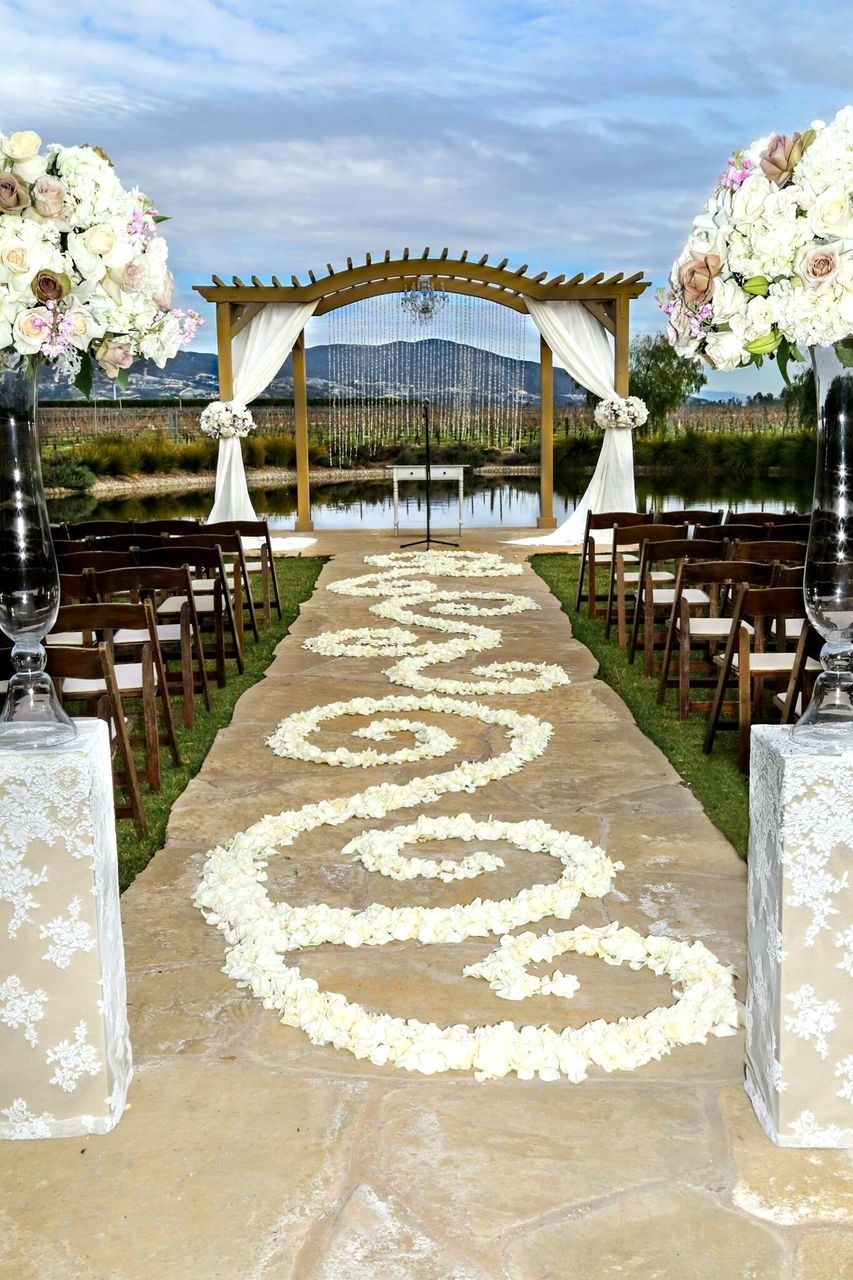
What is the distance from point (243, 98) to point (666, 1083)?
2722cm

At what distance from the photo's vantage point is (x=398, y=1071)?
2.47 meters

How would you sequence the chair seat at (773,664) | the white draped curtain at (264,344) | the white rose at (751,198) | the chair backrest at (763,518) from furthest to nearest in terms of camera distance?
1. the white draped curtain at (264,344)
2. the chair backrest at (763,518)
3. the chair seat at (773,664)
4. the white rose at (751,198)

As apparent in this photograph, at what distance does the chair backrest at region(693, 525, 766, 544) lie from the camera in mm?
6898

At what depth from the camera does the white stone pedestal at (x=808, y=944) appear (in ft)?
6.95

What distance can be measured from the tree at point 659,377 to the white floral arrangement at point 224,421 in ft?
85.6

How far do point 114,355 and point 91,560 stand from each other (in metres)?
3.77

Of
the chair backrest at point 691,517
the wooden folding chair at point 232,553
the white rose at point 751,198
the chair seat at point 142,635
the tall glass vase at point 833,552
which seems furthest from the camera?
the chair backrest at point 691,517

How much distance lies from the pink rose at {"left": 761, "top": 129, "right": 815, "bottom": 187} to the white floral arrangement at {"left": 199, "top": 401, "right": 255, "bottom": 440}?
11115 mm

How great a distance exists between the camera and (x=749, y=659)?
15.0 feet

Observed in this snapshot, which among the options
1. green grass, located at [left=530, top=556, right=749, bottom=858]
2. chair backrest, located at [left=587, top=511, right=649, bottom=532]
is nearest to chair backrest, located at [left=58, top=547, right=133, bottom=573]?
green grass, located at [left=530, top=556, right=749, bottom=858]

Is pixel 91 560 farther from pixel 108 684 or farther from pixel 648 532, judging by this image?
pixel 648 532

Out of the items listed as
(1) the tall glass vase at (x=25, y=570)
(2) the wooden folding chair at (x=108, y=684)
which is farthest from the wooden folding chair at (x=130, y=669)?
(1) the tall glass vase at (x=25, y=570)

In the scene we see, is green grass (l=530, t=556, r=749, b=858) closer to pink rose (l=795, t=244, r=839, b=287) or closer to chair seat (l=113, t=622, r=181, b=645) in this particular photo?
pink rose (l=795, t=244, r=839, b=287)

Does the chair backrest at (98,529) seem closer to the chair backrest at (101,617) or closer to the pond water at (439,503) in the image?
the chair backrest at (101,617)
